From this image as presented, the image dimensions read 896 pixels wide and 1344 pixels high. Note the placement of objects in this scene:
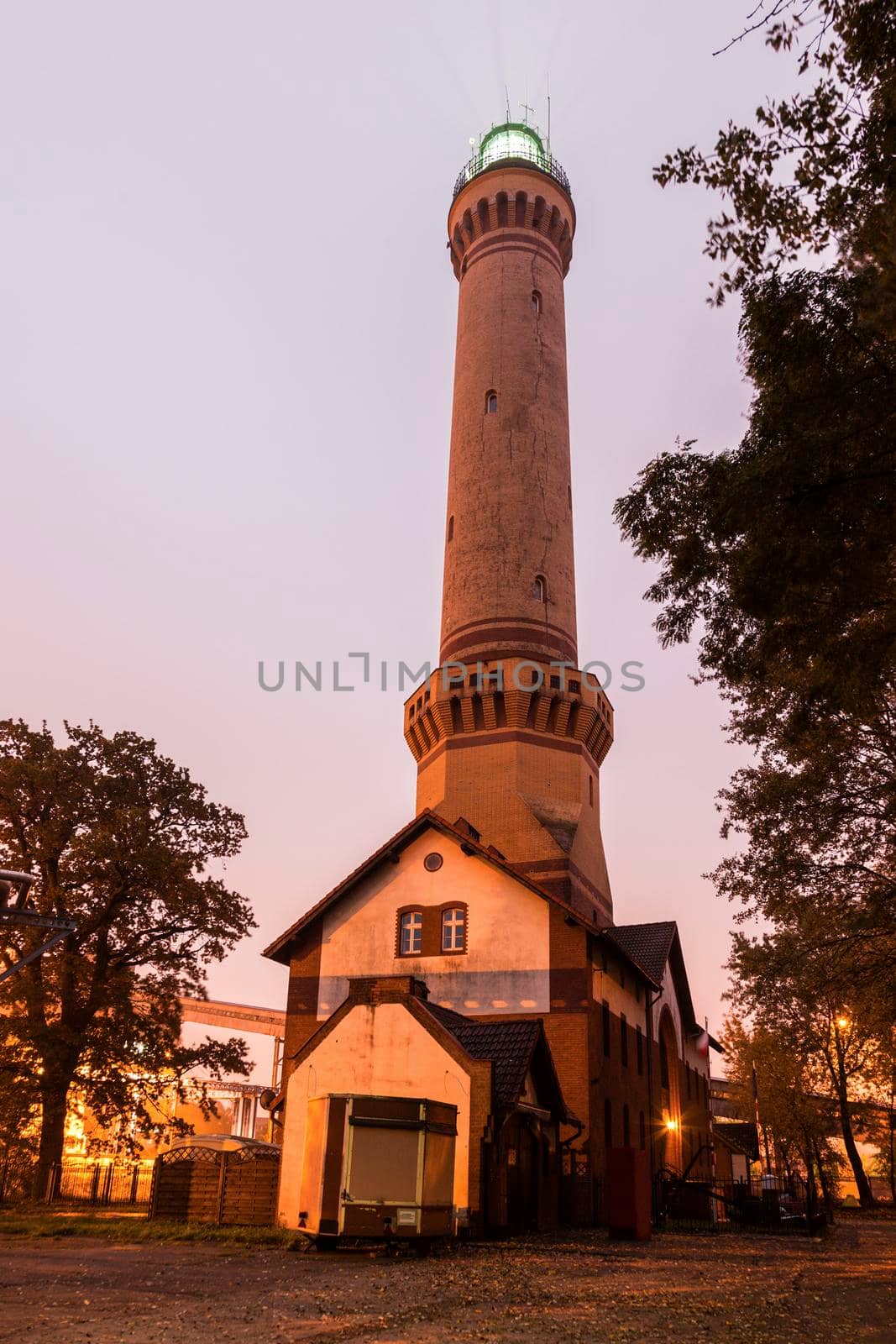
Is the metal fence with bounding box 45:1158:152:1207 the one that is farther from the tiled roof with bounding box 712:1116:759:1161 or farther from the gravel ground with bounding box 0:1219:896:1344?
the tiled roof with bounding box 712:1116:759:1161

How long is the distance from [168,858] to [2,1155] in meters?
8.34

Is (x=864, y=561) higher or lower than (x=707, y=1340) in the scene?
higher

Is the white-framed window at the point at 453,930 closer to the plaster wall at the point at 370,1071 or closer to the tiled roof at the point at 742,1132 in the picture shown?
the plaster wall at the point at 370,1071

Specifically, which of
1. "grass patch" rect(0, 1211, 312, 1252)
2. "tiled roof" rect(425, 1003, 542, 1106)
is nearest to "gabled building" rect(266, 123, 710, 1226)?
"tiled roof" rect(425, 1003, 542, 1106)

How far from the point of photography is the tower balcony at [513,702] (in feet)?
126

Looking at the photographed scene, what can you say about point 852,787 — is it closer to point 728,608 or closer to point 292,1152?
point 728,608

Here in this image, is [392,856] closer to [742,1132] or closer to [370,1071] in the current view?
[370,1071]

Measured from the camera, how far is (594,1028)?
29.0 meters

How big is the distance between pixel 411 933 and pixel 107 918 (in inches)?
330

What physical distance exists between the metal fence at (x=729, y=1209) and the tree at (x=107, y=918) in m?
13.3

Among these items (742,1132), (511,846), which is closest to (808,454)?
(511,846)

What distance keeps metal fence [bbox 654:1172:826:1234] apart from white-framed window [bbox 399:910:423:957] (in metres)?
9.75

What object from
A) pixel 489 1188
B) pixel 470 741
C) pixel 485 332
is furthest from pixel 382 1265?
pixel 485 332

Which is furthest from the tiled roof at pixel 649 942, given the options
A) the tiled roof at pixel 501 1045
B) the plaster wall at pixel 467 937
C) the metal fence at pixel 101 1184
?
the metal fence at pixel 101 1184
